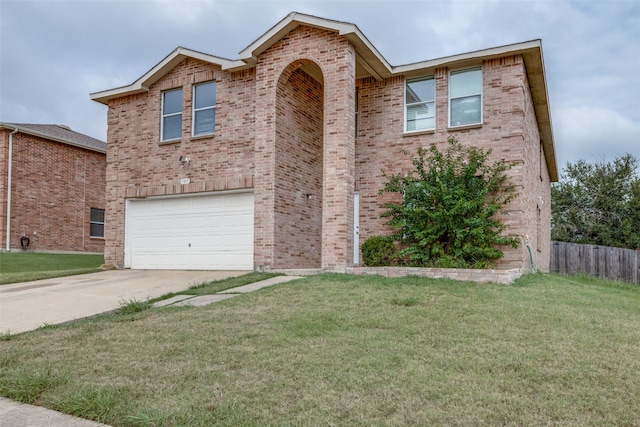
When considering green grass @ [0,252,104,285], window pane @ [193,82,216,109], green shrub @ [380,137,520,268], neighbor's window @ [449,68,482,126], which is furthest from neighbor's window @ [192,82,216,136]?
neighbor's window @ [449,68,482,126]

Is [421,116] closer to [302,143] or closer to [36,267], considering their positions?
[302,143]

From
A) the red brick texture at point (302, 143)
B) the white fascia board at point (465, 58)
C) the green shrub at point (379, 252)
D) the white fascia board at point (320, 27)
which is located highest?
the white fascia board at point (320, 27)

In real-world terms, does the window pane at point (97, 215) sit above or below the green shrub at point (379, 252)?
above

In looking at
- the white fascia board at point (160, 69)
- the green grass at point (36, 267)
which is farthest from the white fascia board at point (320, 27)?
the green grass at point (36, 267)

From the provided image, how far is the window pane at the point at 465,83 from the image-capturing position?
1180 centimetres

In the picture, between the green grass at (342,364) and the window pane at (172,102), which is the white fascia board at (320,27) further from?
the green grass at (342,364)

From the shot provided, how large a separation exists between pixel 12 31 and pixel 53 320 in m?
24.8

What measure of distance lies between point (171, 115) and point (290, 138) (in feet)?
14.0

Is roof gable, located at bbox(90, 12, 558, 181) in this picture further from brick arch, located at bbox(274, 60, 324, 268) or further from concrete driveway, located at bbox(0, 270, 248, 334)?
concrete driveway, located at bbox(0, 270, 248, 334)

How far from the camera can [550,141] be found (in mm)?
17688

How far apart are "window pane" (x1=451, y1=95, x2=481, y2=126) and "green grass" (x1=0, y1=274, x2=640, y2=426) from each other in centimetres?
615

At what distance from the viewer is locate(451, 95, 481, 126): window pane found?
464 inches

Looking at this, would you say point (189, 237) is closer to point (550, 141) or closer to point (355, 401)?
point (355, 401)

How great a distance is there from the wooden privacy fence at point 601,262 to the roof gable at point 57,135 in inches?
833
